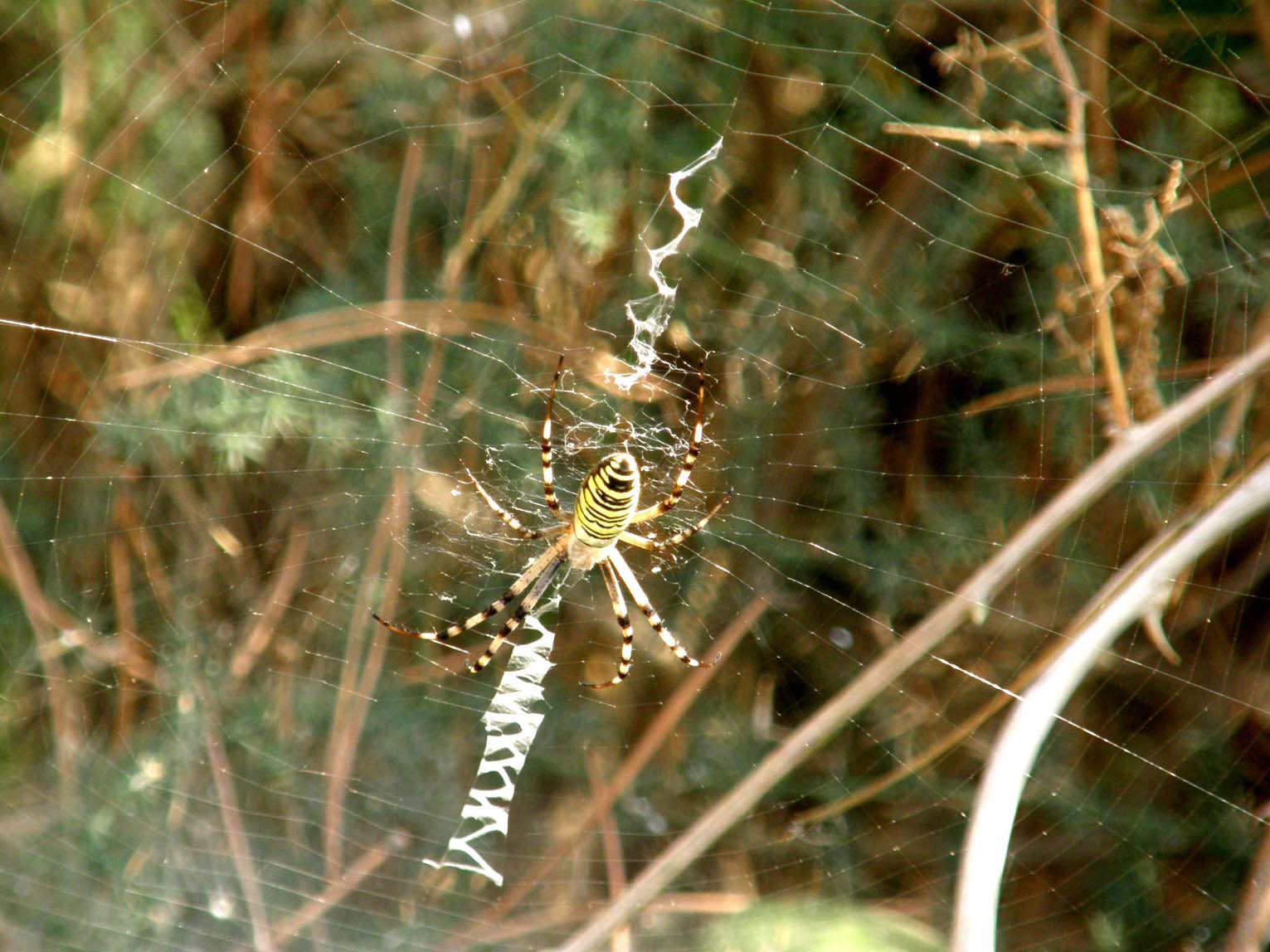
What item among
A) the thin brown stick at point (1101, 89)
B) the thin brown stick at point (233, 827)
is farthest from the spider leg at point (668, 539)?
the thin brown stick at point (233, 827)

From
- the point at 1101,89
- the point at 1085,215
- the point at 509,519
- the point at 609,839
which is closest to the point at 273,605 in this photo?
the point at 509,519

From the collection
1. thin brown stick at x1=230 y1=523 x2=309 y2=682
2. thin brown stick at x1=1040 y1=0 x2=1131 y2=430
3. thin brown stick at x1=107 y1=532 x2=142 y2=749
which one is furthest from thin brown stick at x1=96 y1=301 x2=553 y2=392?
thin brown stick at x1=1040 y1=0 x2=1131 y2=430

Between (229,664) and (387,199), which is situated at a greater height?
(387,199)

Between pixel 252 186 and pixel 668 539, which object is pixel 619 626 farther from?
pixel 252 186

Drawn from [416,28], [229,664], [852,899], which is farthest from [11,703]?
[852,899]

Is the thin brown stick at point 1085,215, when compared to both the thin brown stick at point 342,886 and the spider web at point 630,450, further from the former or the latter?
the thin brown stick at point 342,886

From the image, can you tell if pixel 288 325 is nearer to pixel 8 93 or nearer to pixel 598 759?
pixel 8 93
